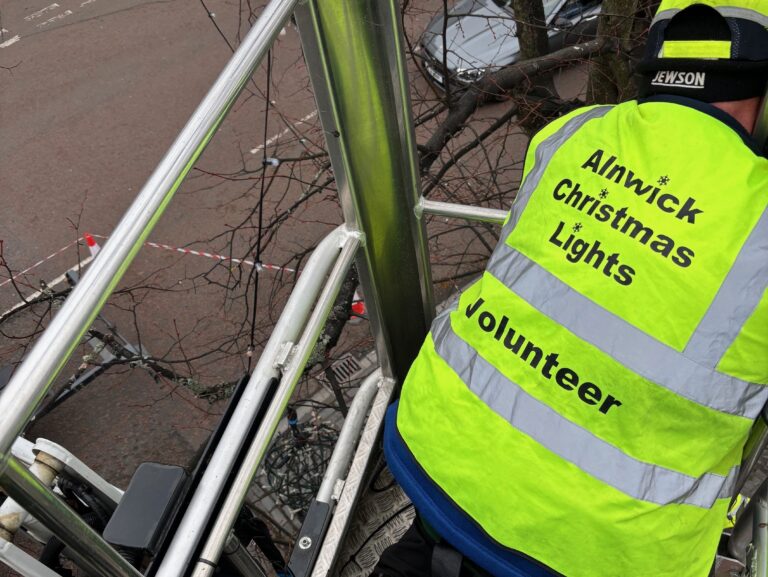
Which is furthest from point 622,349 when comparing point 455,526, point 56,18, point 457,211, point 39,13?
point 39,13

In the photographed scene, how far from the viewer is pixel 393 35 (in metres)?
1.83

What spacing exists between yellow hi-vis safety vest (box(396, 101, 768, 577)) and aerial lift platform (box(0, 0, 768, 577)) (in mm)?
235

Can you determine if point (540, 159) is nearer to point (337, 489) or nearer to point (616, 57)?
point (337, 489)

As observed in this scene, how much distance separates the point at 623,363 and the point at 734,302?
8.9 inches

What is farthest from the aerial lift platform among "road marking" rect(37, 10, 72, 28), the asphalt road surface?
"road marking" rect(37, 10, 72, 28)

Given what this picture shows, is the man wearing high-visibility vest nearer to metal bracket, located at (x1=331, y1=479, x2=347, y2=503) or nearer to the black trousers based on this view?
the black trousers

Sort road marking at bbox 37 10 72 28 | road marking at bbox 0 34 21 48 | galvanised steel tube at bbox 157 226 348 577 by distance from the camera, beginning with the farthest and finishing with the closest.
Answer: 1. road marking at bbox 37 10 72 28
2. road marking at bbox 0 34 21 48
3. galvanised steel tube at bbox 157 226 348 577

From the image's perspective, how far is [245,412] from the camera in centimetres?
167

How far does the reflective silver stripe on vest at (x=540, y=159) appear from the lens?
1.69 meters

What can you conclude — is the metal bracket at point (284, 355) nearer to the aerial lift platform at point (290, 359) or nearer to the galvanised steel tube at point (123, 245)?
the aerial lift platform at point (290, 359)

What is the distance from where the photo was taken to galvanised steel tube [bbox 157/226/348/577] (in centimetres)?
146

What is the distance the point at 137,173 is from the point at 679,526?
8.52 metres

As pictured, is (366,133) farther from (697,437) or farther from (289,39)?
(289,39)

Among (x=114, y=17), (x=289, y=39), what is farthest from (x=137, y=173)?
(x=114, y=17)
